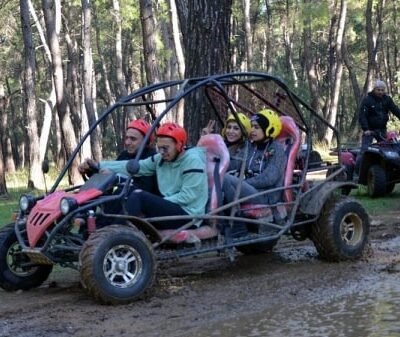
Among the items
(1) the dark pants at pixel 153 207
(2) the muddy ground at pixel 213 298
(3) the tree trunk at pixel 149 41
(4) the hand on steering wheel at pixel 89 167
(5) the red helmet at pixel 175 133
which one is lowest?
(2) the muddy ground at pixel 213 298

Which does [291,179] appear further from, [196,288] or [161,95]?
[161,95]

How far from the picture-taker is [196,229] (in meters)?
6.62

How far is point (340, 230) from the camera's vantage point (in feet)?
24.5

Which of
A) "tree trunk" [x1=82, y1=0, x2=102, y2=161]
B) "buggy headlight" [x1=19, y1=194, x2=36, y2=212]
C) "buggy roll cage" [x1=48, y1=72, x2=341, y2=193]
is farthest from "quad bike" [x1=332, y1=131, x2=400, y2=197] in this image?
"tree trunk" [x1=82, y1=0, x2=102, y2=161]

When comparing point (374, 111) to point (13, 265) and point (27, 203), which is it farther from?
point (13, 265)

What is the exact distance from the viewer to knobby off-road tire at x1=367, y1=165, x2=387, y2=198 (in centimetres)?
1270

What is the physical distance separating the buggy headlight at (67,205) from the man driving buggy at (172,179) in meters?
0.48

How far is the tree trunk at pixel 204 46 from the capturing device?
9789 mm

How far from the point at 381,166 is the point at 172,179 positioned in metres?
6.77

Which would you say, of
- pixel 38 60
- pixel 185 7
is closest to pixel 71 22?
pixel 38 60

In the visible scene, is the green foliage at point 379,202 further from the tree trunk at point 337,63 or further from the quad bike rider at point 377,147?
the tree trunk at point 337,63

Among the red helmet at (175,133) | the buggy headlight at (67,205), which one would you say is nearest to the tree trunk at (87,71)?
the red helmet at (175,133)

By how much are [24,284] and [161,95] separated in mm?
9821

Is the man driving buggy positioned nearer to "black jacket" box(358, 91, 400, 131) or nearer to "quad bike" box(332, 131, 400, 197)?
"quad bike" box(332, 131, 400, 197)
